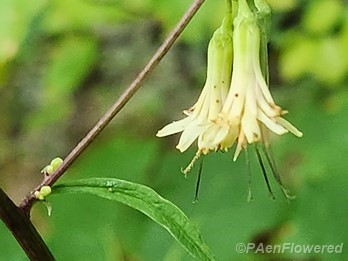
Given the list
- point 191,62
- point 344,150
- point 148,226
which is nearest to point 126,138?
point 148,226

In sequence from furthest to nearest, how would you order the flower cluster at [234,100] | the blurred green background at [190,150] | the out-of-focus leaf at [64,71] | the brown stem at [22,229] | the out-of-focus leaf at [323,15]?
the out-of-focus leaf at [64,71] → the out-of-focus leaf at [323,15] → the blurred green background at [190,150] → the flower cluster at [234,100] → the brown stem at [22,229]

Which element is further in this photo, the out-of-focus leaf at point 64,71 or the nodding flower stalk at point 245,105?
the out-of-focus leaf at point 64,71

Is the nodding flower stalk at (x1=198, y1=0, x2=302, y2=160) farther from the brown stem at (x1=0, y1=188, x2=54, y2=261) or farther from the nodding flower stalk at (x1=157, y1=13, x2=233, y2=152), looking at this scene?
the brown stem at (x1=0, y1=188, x2=54, y2=261)

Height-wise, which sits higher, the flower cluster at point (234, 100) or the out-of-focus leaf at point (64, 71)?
the flower cluster at point (234, 100)

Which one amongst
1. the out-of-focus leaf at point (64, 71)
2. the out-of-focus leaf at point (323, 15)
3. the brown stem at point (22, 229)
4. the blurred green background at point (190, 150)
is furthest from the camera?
the out-of-focus leaf at point (64, 71)

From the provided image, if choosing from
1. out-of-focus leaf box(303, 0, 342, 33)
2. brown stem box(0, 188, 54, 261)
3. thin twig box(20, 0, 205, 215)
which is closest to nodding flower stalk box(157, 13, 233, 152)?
thin twig box(20, 0, 205, 215)

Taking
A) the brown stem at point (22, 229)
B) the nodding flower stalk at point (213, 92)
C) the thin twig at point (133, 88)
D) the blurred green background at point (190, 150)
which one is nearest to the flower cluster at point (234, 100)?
the nodding flower stalk at point (213, 92)

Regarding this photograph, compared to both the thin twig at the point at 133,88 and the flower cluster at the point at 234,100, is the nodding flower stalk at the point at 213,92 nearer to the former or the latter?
the flower cluster at the point at 234,100

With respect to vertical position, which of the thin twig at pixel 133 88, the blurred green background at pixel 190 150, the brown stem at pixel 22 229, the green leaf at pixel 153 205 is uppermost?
the thin twig at pixel 133 88
